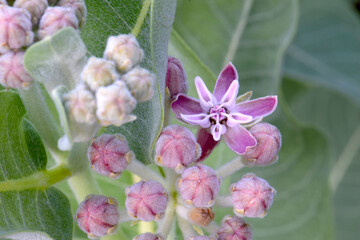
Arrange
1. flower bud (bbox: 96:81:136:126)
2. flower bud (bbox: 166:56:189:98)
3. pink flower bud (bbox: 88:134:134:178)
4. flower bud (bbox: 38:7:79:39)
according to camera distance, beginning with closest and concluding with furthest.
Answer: flower bud (bbox: 96:81:136:126) → flower bud (bbox: 38:7:79:39) → pink flower bud (bbox: 88:134:134:178) → flower bud (bbox: 166:56:189:98)

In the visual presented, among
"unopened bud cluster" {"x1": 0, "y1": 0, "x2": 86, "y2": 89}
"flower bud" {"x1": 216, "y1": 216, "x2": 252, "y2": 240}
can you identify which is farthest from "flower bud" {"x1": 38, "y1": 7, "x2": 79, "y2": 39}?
"flower bud" {"x1": 216, "y1": 216, "x2": 252, "y2": 240}

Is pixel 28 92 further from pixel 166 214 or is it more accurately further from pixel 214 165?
pixel 214 165

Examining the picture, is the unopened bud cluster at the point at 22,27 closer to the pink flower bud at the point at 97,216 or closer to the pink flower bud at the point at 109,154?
the pink flower bud at the point at 109,154

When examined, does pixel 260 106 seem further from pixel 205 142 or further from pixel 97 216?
pixel 97 216

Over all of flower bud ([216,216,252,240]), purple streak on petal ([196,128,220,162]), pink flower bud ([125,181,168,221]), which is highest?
purple streak on petal ([196,128,220,162])

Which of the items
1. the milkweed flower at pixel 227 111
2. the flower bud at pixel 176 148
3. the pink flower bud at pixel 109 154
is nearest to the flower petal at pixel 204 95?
the milkweed flower at pixel 227 111

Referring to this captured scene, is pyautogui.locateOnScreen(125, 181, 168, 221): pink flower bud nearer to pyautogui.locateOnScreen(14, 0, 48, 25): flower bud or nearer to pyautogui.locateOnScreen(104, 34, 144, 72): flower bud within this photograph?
pyautogui.locateOnScreen(104, 34, 144, 72): flower bud

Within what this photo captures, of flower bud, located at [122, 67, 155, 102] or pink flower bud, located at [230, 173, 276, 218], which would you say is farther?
pink flower bud, located at [230, 173, 276, 218]

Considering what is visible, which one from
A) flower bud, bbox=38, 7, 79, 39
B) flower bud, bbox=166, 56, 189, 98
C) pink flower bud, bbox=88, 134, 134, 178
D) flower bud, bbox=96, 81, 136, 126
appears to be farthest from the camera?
flower bud, bbox=166, 56, 189, 98
